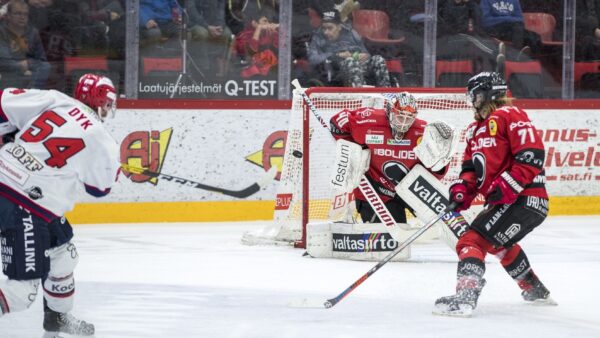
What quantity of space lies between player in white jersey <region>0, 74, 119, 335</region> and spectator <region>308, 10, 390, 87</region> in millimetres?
4997

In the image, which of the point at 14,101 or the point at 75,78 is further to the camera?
the point at 75,78

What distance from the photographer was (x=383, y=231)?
6715mm

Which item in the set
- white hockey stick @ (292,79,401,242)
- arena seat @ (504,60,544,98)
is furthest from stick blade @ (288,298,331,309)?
arena seat @ (504,60,544,98)

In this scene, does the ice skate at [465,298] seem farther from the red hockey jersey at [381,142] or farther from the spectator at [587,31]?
the spectator at [587,31]

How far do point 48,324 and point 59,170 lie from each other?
633 millimetres

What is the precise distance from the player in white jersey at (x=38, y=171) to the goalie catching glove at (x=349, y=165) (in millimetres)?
2747

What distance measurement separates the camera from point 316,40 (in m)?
9.05

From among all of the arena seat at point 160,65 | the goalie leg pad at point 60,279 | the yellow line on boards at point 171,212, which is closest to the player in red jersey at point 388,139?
the yellow line on boards at point 171,212

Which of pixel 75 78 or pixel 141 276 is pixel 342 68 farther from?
pixel 141 276

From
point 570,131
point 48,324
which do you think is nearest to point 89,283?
point 48,324

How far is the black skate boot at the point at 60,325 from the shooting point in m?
4.40

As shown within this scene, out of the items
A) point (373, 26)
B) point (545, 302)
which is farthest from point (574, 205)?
point (545, 302)

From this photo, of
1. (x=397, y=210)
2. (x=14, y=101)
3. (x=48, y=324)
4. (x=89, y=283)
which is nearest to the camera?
(x=14, y=101)

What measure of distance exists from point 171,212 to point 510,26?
10.5 ft
